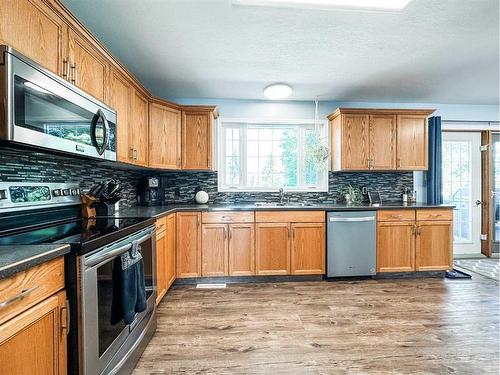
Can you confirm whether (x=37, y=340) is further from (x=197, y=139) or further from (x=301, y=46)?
(x=197, y=139)

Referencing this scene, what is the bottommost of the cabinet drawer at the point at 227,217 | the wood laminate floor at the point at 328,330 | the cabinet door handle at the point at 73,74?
the wood laminate floor at the point at 328,330

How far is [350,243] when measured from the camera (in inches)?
126

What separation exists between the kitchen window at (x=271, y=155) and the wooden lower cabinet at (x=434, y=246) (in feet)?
4.26

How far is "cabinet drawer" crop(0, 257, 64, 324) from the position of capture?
0.81 m

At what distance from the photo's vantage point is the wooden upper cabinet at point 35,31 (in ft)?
4.02

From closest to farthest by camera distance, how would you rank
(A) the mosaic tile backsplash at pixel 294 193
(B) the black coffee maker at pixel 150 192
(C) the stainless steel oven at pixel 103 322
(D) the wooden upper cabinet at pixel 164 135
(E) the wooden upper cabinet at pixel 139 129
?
(C) the stainless steel oven at pixel 103 322
(E) the wooden upper cabinet at pixel 139 129
(D) the wooden upper cabinet at pixel 164 135
(B) the black coffee maker at pixel 150 192
(A) the mosaic tile backsplash at pixel 294 193

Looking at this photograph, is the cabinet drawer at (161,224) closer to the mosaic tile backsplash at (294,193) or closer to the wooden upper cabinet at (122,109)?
the wooden upper cabinet at (122,109)

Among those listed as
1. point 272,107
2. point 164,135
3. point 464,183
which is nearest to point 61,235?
point 164,135

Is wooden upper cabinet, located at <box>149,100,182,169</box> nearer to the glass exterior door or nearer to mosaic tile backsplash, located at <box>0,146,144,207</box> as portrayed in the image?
mosaic tile backsplash, located at <box>0,146,144,207</box>

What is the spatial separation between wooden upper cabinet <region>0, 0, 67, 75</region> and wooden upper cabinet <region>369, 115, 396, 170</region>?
330cm

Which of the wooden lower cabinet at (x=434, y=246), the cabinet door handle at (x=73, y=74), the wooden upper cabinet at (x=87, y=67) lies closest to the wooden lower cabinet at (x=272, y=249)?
the wooden lower cabinet at (x=434, y=246)

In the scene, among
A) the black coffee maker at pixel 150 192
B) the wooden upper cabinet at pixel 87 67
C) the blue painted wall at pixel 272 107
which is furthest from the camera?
the blue painted wall at pixel 272 107

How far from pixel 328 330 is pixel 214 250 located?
1.47 meters

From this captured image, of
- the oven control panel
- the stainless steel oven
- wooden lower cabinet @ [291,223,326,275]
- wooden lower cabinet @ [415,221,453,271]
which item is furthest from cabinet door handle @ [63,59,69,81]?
wooden lower cabinet @ [415,221,453,271]
